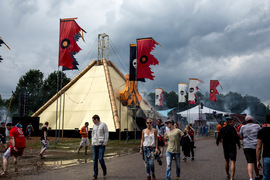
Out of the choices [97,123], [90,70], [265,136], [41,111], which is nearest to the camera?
[265,136]

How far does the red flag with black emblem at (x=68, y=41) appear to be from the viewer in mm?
16672

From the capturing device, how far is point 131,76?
64.3ft

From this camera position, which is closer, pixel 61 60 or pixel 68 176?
pixel 68 176

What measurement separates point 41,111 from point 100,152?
24.7m

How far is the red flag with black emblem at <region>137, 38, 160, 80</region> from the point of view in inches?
736

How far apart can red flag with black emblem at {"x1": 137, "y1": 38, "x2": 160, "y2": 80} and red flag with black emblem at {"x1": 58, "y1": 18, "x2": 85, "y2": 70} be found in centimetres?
422

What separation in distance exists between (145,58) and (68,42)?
205 inches

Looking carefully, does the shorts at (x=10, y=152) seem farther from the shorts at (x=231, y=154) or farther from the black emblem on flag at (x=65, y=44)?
the black emblem on flag at (x=65, y=44)

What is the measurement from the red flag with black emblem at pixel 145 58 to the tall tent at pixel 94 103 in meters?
6.18

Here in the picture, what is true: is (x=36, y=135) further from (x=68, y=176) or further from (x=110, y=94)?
(x=68, y=176)

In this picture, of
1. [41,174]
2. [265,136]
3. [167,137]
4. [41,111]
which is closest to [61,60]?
[41,174]

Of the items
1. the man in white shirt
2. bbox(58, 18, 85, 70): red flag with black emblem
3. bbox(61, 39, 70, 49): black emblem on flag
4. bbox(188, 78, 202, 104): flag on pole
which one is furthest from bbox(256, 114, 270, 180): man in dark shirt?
bbox(188, 78, 202, 104): flag on pole

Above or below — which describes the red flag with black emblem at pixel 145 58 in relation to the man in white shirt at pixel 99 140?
above

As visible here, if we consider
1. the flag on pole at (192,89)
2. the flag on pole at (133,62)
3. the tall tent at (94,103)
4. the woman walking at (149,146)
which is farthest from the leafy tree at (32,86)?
the woman walking at (149,146)
